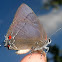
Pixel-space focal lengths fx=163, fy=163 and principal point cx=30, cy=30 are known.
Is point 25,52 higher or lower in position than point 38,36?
lower

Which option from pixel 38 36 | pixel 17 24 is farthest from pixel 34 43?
pixel 17 24

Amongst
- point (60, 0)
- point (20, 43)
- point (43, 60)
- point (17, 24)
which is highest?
point (60, 0)

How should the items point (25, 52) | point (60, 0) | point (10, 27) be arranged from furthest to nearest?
point (60, 0), point (25, 52), point (10, 27)

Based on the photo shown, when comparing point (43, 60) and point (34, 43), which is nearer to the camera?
point (34, 43)

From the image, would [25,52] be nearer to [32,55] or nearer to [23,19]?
[32,55]

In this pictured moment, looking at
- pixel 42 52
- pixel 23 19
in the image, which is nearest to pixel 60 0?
pixel 42 52

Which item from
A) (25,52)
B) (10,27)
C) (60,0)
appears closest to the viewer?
(10,27)
